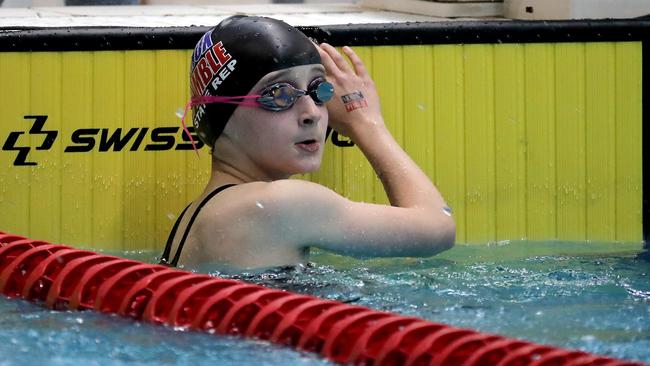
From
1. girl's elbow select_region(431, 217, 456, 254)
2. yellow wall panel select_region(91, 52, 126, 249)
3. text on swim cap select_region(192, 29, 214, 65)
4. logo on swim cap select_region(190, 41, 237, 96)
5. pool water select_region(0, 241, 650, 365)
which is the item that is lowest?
pool water select_region(0, 241, 650, 365)

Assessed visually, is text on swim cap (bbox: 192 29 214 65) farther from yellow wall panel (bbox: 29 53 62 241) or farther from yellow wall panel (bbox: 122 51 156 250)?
yellow wall panel (bbox: 29 53 62 241)

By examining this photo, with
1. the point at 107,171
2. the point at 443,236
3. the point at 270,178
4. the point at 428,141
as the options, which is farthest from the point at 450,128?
the point at 107,171

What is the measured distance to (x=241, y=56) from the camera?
9.97ft

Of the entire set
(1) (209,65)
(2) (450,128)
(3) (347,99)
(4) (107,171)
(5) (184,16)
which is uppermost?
(5) (184,16)

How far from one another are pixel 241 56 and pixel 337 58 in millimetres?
557

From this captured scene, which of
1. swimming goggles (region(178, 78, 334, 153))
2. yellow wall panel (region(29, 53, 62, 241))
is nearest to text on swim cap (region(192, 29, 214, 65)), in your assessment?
swimming goggles (region(178, 78, 334, 153))

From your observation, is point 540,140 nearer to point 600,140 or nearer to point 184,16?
point 600,140

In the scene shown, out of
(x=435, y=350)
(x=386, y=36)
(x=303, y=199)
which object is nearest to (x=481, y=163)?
(x=386, y=36)

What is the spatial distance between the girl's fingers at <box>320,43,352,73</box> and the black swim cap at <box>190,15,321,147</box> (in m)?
0.36

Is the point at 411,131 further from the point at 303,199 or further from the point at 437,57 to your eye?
the point at 303,199

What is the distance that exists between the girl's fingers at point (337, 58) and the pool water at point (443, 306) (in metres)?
0.59

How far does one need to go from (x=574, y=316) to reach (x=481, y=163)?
1.29 m

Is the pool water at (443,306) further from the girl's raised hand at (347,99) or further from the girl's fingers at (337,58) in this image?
the girl's fingers at (337,58)

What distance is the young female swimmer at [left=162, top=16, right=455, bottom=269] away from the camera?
296cm
